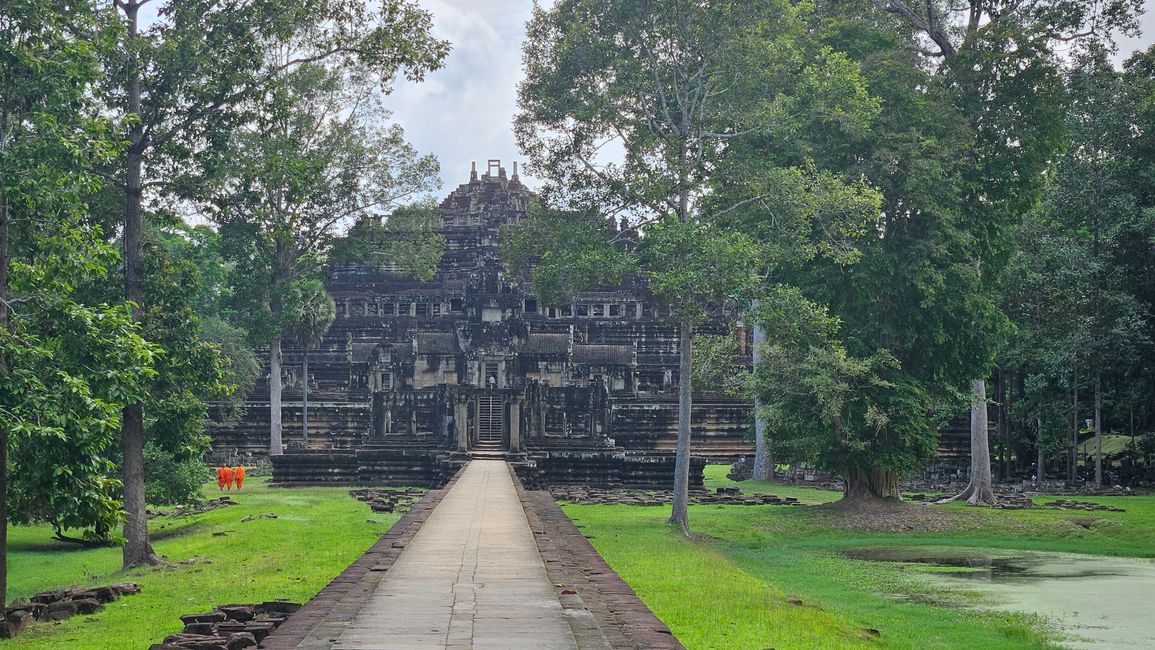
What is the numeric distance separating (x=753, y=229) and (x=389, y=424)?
2302cm

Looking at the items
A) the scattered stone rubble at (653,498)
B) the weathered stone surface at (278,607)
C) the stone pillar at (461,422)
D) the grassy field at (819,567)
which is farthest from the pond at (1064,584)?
the stone pillar at (461,422)

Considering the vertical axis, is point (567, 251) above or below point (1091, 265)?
below

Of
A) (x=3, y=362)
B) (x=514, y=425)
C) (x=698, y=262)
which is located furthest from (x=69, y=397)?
(x=514, y=425)

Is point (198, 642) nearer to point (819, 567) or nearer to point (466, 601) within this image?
point (466, 601)

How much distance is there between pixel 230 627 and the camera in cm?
1038

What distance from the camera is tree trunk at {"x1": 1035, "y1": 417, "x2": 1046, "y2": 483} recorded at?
122 ft

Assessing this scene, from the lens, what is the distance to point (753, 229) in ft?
81.5

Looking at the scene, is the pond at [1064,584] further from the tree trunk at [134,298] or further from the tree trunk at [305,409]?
the tree trunk at [305,409]

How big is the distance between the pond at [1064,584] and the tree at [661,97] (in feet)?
17.1

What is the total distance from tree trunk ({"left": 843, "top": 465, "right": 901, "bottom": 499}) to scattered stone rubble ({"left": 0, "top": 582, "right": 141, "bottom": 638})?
58.2 feet

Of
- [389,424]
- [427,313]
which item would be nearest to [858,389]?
[389,424]

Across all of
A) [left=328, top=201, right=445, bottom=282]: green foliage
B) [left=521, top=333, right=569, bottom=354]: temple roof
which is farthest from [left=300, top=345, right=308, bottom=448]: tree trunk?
[left=521, top=333, right=569, bottom=354]: temple roof

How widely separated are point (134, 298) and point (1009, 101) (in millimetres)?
19974

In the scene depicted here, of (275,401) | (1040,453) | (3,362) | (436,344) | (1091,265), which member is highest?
(1091,265)
